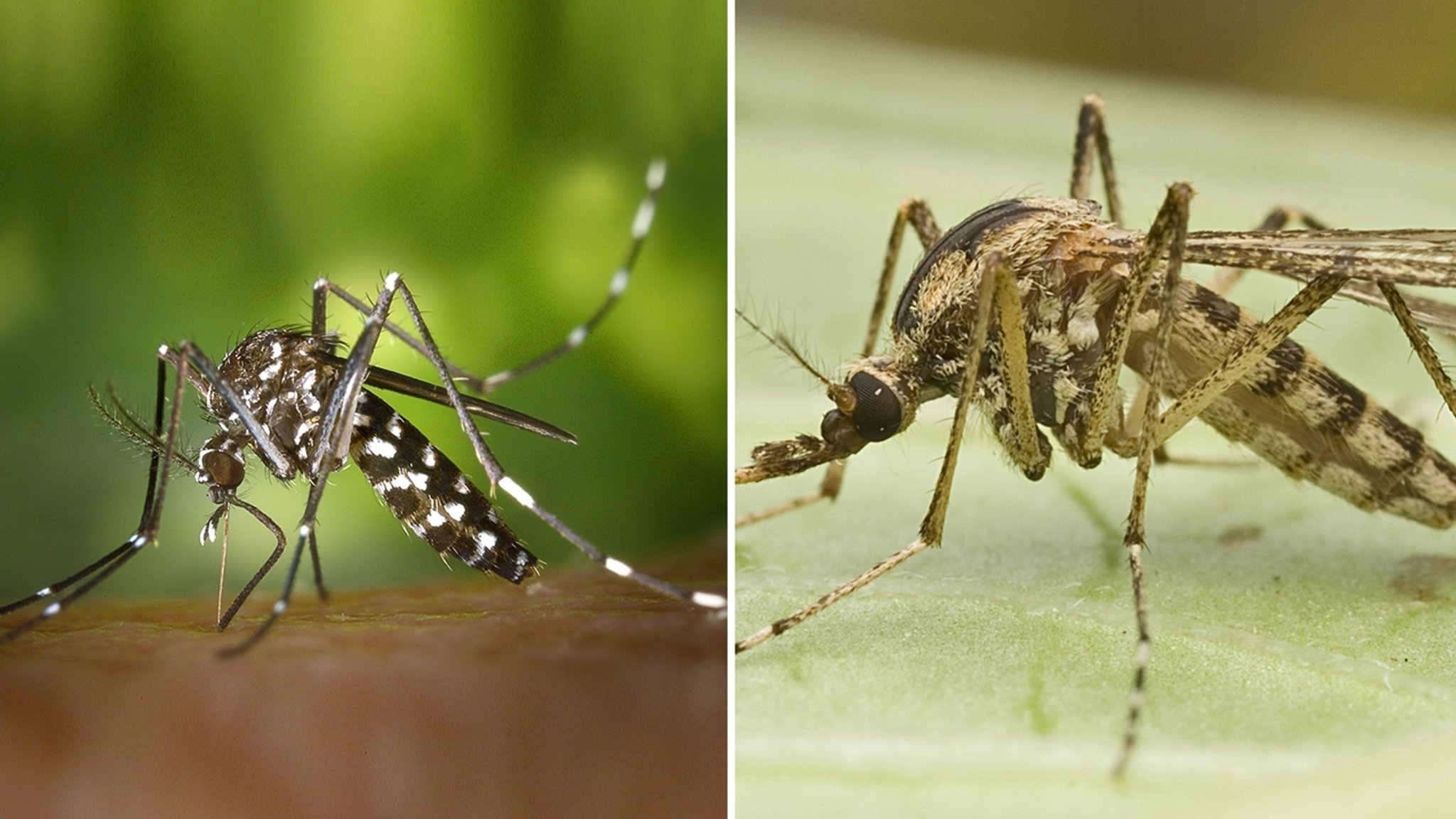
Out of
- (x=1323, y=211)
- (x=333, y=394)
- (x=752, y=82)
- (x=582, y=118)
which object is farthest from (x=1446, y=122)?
(x=333, y=394)

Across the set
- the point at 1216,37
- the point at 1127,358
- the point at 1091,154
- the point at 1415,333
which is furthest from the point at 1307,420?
the point at 1216,37

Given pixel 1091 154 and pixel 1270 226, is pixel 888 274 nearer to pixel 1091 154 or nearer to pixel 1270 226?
pixel 1091 154

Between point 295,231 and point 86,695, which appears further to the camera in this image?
point 295,231

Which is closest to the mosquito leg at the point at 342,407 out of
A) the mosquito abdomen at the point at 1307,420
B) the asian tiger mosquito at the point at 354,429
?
the asian tiger mosquito at the point at 354,429

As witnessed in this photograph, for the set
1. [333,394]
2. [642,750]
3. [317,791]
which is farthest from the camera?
[333,394]

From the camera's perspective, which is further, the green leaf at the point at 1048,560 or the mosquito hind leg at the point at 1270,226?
the mosquito hind leg at the point at 1270,226

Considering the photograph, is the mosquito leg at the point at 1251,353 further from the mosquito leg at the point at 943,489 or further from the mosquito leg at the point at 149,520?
the mosquito leg at the point at 149,520

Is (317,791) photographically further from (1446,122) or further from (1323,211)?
(1446,122)
